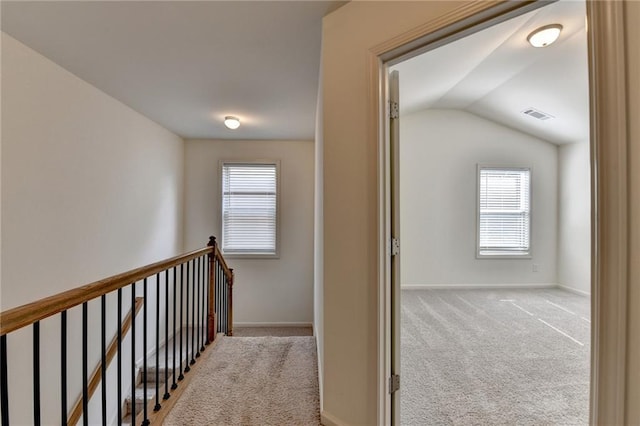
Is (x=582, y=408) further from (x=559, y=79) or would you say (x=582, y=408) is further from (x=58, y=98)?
(x=58, y=98)

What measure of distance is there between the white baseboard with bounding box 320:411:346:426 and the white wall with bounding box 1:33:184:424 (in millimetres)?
2106

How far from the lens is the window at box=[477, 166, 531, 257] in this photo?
5.13m

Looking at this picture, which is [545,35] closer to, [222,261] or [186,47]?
[186,47]

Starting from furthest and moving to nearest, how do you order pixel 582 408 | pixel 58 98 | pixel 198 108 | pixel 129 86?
pixel 198 108 → pixel 129 86 → pixel 58 98 → pixel 582 408

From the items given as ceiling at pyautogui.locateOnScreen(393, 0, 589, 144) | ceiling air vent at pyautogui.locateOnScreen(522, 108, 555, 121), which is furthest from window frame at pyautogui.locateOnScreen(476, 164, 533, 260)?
ceiling air vent at pyautogui.locateOnScreen(522, 108, 555, 121)

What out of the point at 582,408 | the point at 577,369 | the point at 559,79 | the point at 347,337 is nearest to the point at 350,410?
the point at 347,337

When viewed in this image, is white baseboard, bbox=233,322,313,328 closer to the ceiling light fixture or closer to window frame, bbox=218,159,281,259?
window frame, bbox=218,159,281,259

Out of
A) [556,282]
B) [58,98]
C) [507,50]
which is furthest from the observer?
[556,282]

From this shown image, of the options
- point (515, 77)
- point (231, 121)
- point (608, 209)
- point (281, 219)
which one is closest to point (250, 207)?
point (281, 219)

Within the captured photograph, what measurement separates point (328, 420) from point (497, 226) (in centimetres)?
479

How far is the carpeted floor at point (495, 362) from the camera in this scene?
1925 mm

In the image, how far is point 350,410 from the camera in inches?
62.0

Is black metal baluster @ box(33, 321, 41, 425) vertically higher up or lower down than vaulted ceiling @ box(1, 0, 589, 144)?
lower down

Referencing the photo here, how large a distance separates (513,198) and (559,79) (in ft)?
7.16
